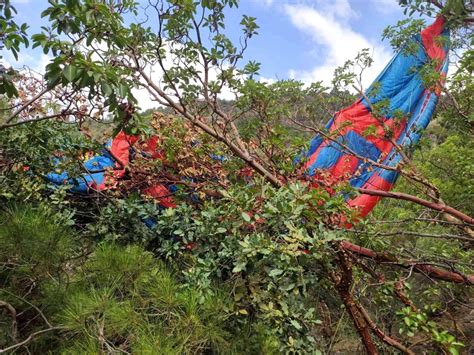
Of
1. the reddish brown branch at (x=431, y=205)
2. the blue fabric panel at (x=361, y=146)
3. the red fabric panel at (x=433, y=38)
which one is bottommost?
the reddish brown branch at (x=431, y=205)

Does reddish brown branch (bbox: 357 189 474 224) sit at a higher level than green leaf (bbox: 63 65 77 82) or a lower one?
higher

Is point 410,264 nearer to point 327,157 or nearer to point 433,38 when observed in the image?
point 327,157

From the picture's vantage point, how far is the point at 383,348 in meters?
2.81

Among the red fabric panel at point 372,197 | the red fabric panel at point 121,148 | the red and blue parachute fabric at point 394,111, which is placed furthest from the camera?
the red and blue parachute fabric at point 394,111

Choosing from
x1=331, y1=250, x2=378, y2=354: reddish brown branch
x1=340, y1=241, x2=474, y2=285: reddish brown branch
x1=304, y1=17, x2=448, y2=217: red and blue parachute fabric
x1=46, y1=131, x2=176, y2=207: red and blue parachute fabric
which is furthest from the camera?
x1=304, y1=17, x2=448, y2=217: red and blue parachute fabric

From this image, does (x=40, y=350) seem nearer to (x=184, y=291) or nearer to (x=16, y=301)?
(x=16, y=301)

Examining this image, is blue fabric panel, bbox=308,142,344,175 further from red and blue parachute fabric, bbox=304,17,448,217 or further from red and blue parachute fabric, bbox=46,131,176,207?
red and blue parachute fabric, bbox=46,131,176,207

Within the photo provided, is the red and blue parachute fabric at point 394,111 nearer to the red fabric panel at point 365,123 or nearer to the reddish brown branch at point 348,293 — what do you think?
the red fabric panel at point 365,123

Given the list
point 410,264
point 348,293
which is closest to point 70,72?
point 348,293

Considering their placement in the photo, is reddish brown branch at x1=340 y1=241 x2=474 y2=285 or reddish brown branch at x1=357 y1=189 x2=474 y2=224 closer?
reddish brown branch at x1=340 y1=241 x2=474 y2=285

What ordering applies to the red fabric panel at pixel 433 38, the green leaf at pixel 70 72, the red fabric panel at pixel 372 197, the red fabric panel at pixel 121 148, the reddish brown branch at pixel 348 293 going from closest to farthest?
1. the green leaf at pixel 70 72
2. the reddish brown branch at pixel 348 293
3. the red fabric panel at pixel 121 148
4. the red fabric panel at pixel 372 197
5. the red fabric panel at pixel 433 38

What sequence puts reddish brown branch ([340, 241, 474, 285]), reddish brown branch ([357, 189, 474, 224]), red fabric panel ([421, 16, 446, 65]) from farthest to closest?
1. red fabric panel ([421, 16, 446, 65])
2. reddish brown branch ([357, 189, 474, 224])
3. reddish brown branch ([340, 241, 474, 285])

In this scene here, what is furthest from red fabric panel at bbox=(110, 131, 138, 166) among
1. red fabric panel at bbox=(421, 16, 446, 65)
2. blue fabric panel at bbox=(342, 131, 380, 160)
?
red fabric panel at bbox=(421, 16, 446, 65)

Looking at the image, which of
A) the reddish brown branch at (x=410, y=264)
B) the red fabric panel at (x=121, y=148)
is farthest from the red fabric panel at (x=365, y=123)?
the red fabric panel at (x=121, y=148)
